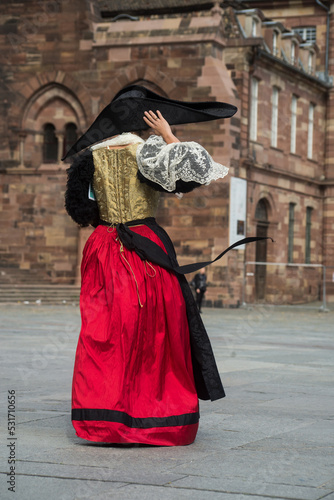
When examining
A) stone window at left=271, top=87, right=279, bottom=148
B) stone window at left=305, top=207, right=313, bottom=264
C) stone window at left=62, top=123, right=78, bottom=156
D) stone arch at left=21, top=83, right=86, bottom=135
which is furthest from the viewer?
stone window at left=305, top=207, right=313, bottom=264

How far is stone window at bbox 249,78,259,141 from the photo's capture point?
32.1m

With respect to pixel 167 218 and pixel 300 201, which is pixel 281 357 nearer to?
pixel 167 218

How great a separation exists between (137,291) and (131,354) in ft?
1.35

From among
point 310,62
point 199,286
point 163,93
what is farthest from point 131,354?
point 310,62

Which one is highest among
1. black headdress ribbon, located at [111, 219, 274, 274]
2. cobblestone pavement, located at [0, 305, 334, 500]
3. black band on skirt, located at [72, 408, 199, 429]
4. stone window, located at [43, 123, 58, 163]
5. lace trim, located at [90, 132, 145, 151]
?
stone window, located at [43, 123, 58, 163]

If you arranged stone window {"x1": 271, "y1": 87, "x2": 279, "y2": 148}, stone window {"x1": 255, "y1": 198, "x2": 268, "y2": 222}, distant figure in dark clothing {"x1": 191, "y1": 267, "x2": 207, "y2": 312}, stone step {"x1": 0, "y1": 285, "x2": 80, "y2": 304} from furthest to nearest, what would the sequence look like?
stone window {"x1": 271, "y1": 87, "x2": 279, "y2": 148}
stone window {"x1": 255, "y1": 198, "x2": 268, "y2": 222}
stone step {"x1": 0, "y1": 285, "x2": 80, "y2": 304}
distant figure in dark clothing {"x1": 191, "y1": 267, "x2": 207, "y2": 312}

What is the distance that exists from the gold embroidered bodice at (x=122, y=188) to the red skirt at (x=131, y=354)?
0.44 feet

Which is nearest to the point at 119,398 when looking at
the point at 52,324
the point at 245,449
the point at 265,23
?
the point at 245,449

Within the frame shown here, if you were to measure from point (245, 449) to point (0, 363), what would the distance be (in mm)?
5571

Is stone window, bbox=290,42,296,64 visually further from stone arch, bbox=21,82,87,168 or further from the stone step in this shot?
the stone step

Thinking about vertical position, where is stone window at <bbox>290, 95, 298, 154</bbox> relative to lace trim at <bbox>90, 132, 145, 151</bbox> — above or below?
above

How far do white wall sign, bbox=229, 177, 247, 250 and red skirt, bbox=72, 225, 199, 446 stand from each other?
76.4ft

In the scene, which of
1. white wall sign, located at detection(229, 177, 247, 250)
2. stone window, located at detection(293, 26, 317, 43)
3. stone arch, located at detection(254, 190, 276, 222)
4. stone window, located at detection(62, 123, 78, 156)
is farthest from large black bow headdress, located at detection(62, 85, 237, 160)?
stone window, located at detection(293, 26, 317, 43)

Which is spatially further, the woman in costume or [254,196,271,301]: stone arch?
[254,196,271,301]: stone arch
